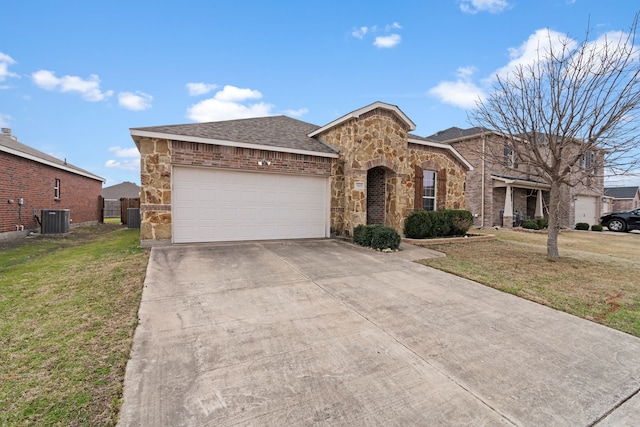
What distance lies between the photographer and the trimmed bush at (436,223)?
1059cm

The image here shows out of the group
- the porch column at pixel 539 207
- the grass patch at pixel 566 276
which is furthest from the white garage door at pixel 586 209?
the grass patch at pixel 566 276

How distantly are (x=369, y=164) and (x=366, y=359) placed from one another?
26.1ft

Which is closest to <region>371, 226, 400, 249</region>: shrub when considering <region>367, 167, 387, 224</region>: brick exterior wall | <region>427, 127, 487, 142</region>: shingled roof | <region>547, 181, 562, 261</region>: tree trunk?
<region>367, 167, 387, 224</region>: brick exterior wall

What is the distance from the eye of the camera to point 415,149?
11820 mm

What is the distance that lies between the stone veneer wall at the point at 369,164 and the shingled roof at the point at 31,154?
40.3ft

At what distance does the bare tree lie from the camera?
6695 mm

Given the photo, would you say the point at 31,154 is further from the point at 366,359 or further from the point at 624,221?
the point at 624,221

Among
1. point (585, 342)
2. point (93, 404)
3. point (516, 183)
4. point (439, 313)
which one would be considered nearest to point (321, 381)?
point (93, 404)

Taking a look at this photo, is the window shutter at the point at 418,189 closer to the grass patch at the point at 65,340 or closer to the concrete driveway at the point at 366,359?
the concrete driveway at the point at 366,359

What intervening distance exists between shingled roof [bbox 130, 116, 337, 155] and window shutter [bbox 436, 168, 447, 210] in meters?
5.15

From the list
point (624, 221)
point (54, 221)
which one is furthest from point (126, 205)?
point (624, 221)

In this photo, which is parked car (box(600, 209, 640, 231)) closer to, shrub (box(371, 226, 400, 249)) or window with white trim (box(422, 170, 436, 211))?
window with white trim (box(422, 170, 436, 211))

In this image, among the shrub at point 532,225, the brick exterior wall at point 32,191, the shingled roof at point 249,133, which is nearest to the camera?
the shingled roof at point 249,133

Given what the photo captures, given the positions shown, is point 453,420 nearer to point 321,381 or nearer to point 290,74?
point 321,381
